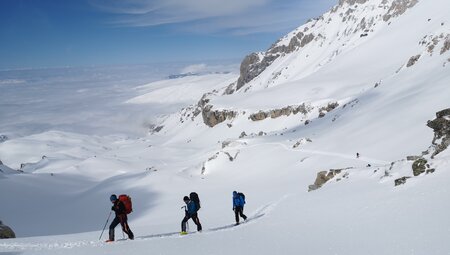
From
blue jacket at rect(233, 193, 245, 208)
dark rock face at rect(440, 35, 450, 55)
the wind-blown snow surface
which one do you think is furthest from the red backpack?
dark rock face at rect(440, 35, 450, 55)

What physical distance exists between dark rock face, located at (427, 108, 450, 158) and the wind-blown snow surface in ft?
5.27

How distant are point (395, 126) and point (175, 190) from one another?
26.0 m

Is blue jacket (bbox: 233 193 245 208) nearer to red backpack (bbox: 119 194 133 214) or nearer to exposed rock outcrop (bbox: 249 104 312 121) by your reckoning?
red backpack (bbox: 119 194 133 214)

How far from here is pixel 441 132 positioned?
20.7 meters

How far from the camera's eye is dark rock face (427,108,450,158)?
1958 cm

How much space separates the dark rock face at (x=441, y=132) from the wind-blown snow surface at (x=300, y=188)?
1.61m

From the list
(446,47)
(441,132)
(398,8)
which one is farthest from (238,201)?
(398,8)

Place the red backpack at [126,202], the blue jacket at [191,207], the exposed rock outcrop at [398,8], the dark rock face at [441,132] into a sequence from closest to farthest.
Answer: the red backpack at [126,202] → the blue jacket at [191,207] → the dark rock face at [441,132] → the exposed rock outcrop at [398,8]

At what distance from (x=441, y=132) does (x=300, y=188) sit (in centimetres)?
1300

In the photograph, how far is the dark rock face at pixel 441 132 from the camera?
1958 cm

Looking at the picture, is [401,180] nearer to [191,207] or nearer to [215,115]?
[191,207]

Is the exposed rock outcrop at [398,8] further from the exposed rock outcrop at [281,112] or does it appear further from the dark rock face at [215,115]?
the exposed rock outcrop at [281,112]

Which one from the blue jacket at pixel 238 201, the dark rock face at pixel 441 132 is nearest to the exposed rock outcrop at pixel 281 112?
the dark rock face at pixel 441 132

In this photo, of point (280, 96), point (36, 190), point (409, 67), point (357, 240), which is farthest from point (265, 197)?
point (280, 96)
